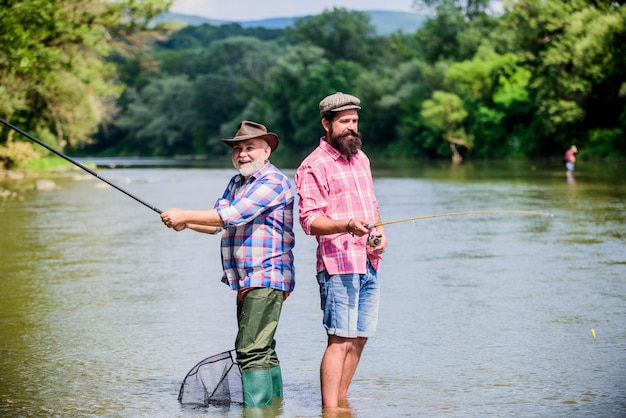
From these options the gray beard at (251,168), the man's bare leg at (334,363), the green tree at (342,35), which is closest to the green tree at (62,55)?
the gray beard at (251,168)

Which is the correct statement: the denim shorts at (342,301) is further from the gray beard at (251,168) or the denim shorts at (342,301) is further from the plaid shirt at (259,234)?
the gray beard at (251,168)

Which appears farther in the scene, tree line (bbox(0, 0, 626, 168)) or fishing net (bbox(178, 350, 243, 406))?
tree line (bbox(0, 0, 626, 168))

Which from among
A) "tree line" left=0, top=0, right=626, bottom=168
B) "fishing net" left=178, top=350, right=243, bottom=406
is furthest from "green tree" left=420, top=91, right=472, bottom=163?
"fishing net" left=178, top=350, right=243, bottom=406

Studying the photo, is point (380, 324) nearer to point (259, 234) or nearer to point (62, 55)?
point (259, 234)

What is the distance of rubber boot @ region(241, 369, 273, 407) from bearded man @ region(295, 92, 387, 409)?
1.07ft

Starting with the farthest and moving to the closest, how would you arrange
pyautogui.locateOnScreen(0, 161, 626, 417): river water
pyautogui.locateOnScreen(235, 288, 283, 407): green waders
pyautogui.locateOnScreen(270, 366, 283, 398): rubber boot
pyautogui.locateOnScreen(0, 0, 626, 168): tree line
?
pyautogui.locateOnScreen(0, 0, 626, 168): tree line < pyautogui.locateOnScreen(0, 161, 626, 417): river water < pyautogui.locateOnScreen(270, 366, 283, 398): rubber boot < pyautogui.locateOnScreen(235, 288, 283, 407): green waders

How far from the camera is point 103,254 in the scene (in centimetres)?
1450

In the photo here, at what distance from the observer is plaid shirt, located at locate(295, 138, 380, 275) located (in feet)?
19.1

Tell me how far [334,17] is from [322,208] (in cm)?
12647

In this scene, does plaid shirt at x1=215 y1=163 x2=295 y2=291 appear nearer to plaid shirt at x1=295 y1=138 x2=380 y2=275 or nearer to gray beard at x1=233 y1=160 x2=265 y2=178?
gray beard at x1=233 y1=160 x2=265 y2=178

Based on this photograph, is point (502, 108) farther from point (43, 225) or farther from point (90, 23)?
point (43, 225)

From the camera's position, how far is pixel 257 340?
590cm

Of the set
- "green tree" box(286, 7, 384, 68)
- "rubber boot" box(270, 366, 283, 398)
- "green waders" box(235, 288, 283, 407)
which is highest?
"green tree" box(286, 7, 384, 68)

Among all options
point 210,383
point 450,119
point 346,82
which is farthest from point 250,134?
point 346,82
